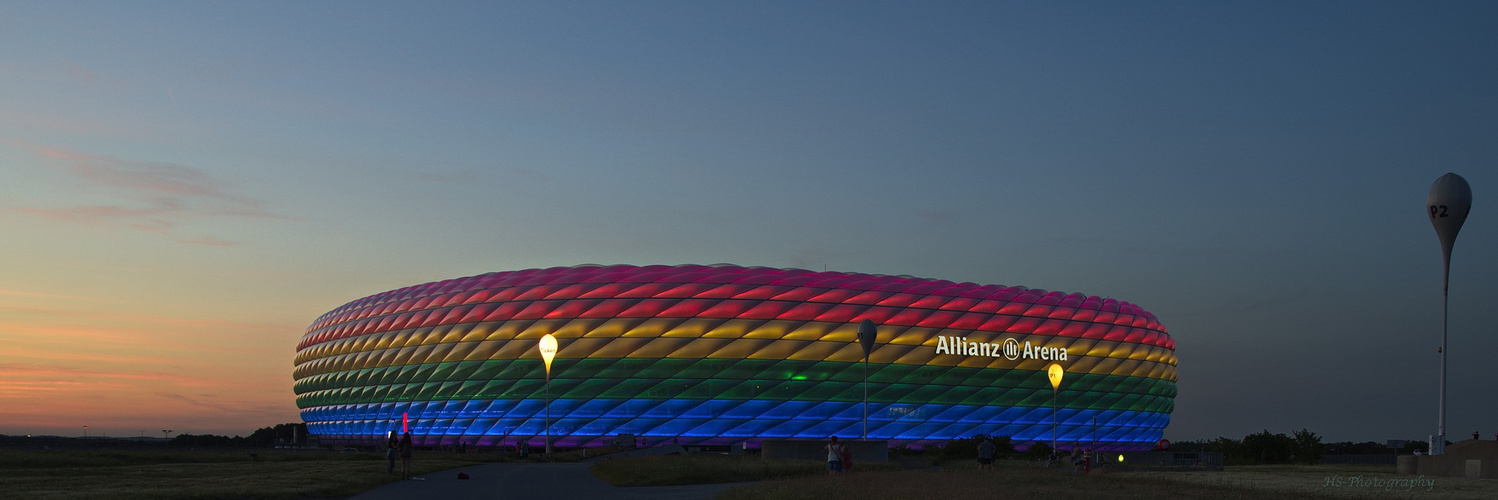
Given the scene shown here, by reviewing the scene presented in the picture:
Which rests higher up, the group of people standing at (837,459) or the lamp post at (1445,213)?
the lamp post at (1445,213)

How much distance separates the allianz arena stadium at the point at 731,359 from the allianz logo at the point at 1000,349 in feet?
0.32

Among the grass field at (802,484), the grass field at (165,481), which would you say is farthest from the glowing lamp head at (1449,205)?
the grass field at (165,481)

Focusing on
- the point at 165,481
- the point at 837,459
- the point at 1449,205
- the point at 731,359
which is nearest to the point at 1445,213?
the point at 1449,205

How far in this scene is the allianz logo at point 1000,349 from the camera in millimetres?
68500

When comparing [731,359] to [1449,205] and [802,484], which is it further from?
[802,484]

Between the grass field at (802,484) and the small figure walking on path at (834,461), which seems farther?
the small figure walking on path at (834,461)

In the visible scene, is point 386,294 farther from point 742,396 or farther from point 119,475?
point 119,475

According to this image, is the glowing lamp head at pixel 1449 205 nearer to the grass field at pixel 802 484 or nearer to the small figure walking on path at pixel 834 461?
the grass field at pixel 802 484

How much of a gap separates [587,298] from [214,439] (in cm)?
6513

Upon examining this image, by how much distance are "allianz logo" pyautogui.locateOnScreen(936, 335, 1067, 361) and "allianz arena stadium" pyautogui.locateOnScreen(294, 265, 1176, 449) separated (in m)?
0.10

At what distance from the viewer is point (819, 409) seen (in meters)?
66.1

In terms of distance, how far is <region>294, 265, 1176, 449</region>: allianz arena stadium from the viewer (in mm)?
65375

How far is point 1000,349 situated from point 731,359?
16052 mm

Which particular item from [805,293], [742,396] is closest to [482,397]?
[742,396]
